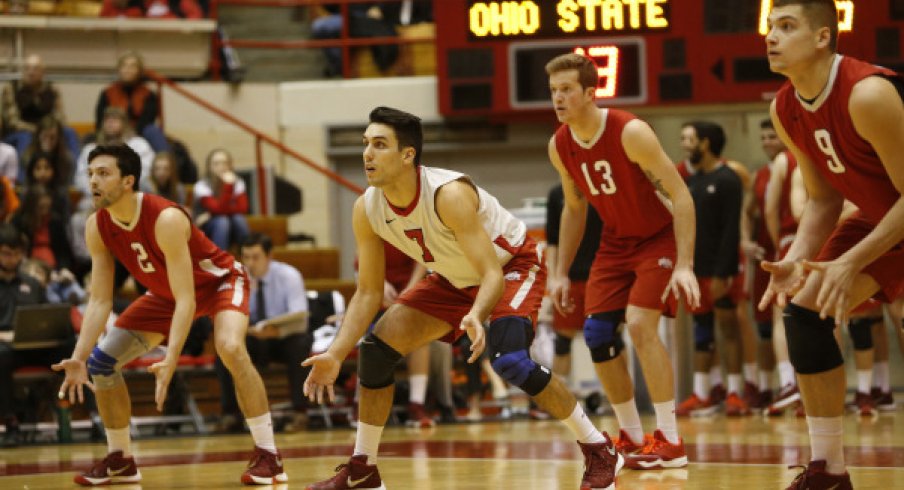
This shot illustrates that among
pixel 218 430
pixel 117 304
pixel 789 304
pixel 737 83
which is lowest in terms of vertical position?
pixel 218 430

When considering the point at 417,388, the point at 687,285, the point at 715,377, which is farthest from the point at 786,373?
the point at 687,285

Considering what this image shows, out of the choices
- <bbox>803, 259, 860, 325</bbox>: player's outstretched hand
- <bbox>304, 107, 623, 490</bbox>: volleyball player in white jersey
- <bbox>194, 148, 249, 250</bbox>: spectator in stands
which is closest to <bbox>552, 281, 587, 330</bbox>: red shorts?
<bbox>194, 148, 249, 250</bbox>: spectator in stands

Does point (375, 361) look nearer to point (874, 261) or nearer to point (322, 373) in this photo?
point (322, 373)

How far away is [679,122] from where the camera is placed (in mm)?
11742

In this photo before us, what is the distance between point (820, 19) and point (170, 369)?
9.96 feet

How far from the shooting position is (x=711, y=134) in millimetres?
10188

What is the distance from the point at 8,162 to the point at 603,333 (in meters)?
7.04

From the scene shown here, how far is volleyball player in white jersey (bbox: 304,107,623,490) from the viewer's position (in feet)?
18.5

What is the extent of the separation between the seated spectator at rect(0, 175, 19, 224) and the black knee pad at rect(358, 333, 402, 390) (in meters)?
6.44

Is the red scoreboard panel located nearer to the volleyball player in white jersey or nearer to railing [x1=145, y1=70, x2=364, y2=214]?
railing [x1=145, y1=70, x2=364, y2=214]

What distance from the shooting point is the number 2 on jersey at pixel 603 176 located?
6.70 metres

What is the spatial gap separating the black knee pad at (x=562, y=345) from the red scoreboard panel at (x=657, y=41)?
194cm

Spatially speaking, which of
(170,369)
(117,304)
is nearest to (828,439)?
(170,369)

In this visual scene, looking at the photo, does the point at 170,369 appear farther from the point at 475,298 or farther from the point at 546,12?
the point at 546,12
